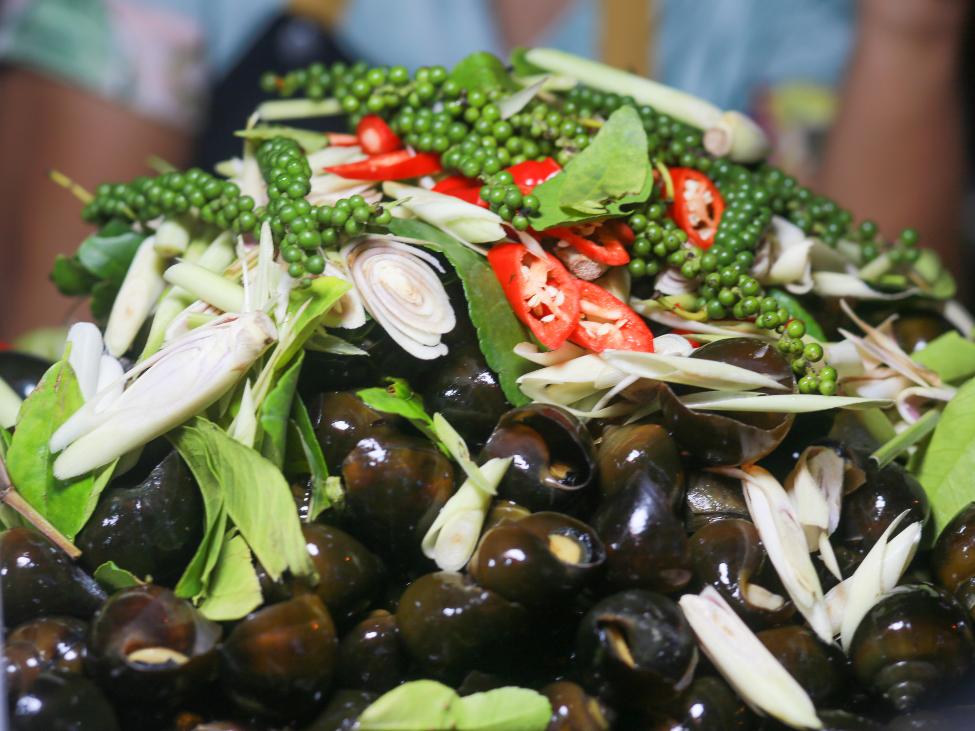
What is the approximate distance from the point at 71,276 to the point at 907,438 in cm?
79

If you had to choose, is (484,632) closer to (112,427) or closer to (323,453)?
(323,453)

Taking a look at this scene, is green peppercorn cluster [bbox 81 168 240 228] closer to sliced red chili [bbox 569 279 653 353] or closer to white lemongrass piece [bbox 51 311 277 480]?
white lemongrass piece [bbox 51 311 277 480]

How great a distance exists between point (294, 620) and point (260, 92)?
147 centimetres

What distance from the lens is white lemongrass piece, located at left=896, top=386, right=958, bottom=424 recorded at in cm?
59

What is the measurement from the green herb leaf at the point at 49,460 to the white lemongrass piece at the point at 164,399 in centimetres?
1

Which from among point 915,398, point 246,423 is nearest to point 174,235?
point 246,423

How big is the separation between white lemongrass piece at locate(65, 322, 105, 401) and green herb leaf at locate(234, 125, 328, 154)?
0.24 m

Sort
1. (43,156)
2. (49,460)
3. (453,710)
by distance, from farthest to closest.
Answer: (43,156), (49,460), (453,710)

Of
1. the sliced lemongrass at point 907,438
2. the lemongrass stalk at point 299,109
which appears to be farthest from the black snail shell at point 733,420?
the lemongrass stalk at point 299,109

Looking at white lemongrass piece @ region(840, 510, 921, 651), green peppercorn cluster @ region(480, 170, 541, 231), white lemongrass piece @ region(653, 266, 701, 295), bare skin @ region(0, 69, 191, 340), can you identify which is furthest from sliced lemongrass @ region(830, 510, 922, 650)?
bare skin @ region(0, 69, 191, 340)

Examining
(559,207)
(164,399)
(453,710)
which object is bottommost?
(453,710)

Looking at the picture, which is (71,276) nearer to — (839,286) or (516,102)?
(516,102)

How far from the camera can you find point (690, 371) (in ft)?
1.54

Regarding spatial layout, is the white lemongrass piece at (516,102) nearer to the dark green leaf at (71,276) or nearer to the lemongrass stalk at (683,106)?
the lemongrass stalk at (683,106)
